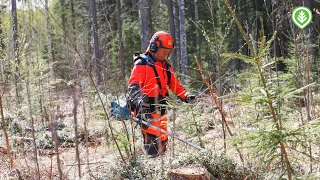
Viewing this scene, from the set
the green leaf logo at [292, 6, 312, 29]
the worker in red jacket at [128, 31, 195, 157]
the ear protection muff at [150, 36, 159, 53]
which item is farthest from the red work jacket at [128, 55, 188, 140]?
the green leaf logo at [292, 6, 312, 29]

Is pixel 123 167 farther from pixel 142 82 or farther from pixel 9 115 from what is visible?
pixel 9 115

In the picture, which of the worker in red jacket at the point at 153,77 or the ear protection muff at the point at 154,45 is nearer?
the worker in red jacket at the point at 153,77

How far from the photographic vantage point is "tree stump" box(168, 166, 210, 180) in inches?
110

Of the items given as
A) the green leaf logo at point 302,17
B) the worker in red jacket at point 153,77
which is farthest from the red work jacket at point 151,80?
the green leaf logo at point 302,17

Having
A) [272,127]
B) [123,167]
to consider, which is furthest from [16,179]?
[272,127]

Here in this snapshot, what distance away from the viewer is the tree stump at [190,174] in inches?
110

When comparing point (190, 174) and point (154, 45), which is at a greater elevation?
point (154, 45)

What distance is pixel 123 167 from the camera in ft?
11.2

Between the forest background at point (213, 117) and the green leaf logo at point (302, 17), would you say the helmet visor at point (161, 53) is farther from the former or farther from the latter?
the green leaf logo at point (302, 17)

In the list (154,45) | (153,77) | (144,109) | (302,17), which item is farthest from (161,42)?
(302,17)

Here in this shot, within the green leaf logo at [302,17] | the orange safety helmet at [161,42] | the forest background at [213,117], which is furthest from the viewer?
the orange safety helmet at [161,42]

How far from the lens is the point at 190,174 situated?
2.81 metres

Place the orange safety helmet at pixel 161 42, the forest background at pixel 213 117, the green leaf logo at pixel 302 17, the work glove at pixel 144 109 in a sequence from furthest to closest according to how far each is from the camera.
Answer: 1. the orange safety helmet at pixel 161 42
2. the work glove at pixel 144 109
3. the green leaf logo at pixel 302 17
4. the forest background at pixel 213 117

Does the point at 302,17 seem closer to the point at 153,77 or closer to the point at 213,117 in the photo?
the point at 213,117
